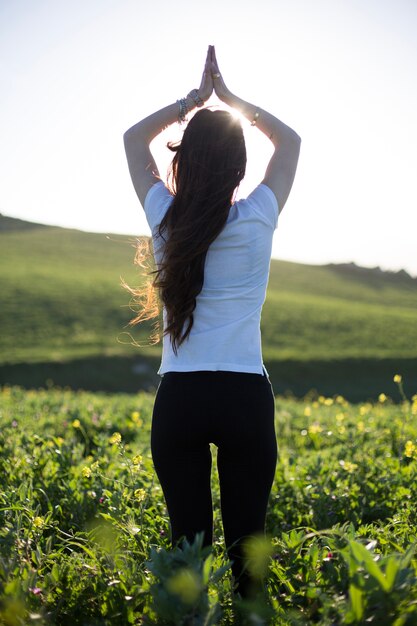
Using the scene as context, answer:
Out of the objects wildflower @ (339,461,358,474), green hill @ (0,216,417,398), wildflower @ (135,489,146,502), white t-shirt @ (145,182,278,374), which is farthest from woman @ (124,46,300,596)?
green hill @ (0,216,417,398)

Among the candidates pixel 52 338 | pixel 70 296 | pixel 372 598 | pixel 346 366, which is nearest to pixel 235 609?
pixel 372 598

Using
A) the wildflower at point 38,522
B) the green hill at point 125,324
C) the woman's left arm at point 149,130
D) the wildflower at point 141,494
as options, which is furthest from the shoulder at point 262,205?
the green hill at point 125,324

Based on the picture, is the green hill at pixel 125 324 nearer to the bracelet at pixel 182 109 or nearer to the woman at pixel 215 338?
the bracelet at pixel 182 109

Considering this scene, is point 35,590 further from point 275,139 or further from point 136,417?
point 136,417

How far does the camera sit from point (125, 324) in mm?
37625

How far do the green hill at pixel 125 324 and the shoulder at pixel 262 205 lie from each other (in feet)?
33.0

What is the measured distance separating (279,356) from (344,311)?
57.9ft

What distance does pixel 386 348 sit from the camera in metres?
36.3

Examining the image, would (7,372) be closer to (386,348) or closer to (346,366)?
(346,366)

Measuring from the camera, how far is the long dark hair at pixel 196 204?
2.86 metres

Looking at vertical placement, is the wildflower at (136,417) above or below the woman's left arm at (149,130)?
below

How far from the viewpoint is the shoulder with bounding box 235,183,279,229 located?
2.90 metres

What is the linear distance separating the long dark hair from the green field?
3.56ft

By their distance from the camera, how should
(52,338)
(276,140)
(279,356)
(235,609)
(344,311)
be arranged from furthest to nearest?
(344,311)
(52,338)
(279,356)
(276,140)
(235,609)
